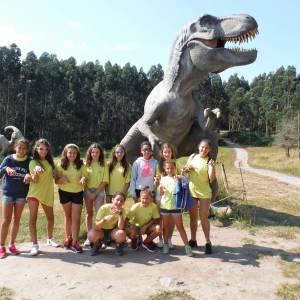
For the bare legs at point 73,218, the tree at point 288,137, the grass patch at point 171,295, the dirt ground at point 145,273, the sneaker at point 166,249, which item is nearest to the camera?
the grass patch at point 171,295

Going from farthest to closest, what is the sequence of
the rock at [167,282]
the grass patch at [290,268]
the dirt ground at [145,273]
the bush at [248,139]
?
the bush at [248,139], the grass patch at [290,268], the rock at [167,282], the dirt ground at [145,273]

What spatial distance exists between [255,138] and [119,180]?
51.2 metres

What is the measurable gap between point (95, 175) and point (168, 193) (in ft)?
3.33

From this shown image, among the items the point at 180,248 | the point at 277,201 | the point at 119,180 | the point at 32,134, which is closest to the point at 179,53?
the point at 119,180

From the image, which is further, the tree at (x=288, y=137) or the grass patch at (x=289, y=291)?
the tree at (x=288, y=137)

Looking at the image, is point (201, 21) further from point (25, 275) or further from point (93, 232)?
point (25, 275)

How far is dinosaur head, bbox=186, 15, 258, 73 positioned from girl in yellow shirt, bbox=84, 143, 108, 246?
208cm

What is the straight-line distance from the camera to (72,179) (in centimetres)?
505

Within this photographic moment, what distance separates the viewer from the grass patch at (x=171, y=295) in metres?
3.61

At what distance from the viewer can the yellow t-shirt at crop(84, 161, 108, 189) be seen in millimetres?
5191

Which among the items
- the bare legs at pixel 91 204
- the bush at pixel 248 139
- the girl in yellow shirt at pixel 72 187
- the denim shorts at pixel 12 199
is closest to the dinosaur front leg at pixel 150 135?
the bare legs at pixel 91 204

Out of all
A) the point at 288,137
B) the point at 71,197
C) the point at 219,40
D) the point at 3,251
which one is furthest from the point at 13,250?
the point at 288,137

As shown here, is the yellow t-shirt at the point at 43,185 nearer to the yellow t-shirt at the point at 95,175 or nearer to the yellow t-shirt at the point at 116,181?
the yellow t-shirt at the point at 95,175

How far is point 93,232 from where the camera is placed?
4.80m
